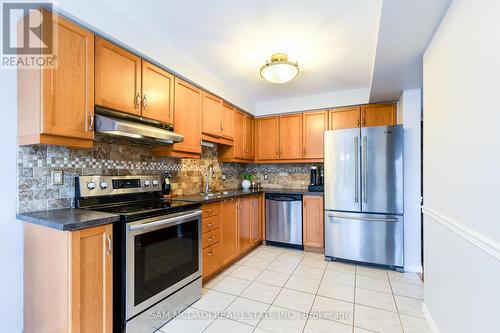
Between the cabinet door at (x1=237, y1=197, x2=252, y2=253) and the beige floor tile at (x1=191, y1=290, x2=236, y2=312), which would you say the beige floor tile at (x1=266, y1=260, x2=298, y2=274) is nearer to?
the cabinet door at (x1=237, y1=197, x2=252, y2=253)

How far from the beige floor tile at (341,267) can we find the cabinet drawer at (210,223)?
1.54m

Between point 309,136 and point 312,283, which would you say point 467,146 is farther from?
point 309,136

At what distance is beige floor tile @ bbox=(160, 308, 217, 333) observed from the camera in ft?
5.96

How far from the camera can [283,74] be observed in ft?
8.18

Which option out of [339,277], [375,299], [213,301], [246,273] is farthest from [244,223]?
[375,299]

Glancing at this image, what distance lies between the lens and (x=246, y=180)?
4172 mm

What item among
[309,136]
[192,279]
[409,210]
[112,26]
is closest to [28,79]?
[112,26]

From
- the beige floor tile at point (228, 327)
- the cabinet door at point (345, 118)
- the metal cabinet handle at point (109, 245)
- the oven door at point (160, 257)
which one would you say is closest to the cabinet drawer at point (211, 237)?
the oven door at point (160, 257)

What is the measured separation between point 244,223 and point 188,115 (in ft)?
5.42

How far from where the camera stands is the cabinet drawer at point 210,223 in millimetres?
2477

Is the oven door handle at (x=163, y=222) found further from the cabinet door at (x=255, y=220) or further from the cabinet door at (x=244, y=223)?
the cabinet door at (x=255, y=220)

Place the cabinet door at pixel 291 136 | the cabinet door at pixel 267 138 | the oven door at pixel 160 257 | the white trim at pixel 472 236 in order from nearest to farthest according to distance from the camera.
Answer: the white trim at pixel 472 236 → the oven door at pixel 160 257 → the cabinet door at pixel 291 136 → the cabinet door at pixel 267 138

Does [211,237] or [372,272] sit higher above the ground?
[211,237]

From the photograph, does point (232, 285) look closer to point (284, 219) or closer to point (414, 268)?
point (284, 219)
